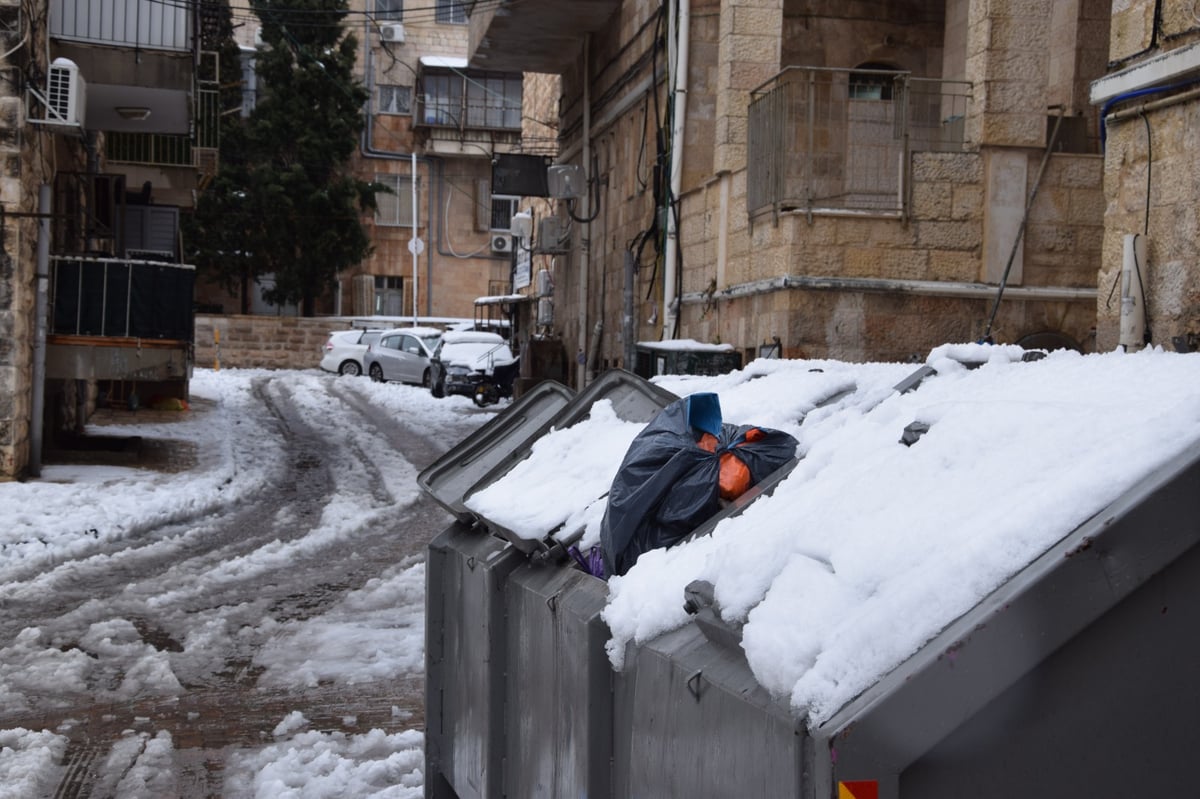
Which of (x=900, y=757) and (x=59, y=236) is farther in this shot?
(x=59, y=236)

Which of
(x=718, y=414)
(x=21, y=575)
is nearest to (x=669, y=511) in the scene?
(x=718, y=414)

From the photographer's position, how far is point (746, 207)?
14.7 meters

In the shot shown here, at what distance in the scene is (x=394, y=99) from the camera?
48.9 m

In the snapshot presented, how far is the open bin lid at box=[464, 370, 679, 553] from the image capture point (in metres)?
4.77

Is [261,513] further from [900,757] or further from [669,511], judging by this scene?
[900,757]

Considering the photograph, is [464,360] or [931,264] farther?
[464,360]

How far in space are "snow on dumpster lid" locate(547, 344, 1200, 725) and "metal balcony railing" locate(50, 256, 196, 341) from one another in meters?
13.9

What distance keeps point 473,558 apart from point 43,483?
440 inches

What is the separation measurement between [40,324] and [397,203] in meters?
34.2

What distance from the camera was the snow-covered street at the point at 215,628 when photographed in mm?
5789

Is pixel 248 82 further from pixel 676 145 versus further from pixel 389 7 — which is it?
pixel 676 145

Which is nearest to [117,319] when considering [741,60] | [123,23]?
[123,23]

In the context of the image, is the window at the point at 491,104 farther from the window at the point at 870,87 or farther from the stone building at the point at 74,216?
the window at the point at 870,87

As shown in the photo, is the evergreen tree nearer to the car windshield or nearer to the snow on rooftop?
the car windshield
